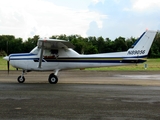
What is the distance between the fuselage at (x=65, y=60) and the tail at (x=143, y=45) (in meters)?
0.23

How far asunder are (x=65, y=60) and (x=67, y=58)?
0.51 ft

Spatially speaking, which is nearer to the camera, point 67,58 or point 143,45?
point 143,45

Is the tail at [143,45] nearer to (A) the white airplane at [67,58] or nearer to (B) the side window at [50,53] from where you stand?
(A) the white airplane at [67,58]

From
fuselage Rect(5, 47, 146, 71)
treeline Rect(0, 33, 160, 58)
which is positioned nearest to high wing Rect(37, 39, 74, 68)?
fuselage Rect(5, 47, 146, 71)

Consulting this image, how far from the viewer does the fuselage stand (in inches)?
613

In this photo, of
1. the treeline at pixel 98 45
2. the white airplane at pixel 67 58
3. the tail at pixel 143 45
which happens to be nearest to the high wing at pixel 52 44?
the white airplane at pixel 67 58

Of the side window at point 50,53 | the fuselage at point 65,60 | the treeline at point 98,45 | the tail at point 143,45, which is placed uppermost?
the treeline at point 98,45

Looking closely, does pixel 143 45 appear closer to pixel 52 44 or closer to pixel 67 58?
pixel 67 58

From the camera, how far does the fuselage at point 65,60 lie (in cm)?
1556

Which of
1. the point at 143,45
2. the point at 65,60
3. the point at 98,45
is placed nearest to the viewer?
the point at 143,45

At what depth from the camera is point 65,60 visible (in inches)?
621

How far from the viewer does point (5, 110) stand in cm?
726

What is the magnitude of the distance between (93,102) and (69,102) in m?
0.72

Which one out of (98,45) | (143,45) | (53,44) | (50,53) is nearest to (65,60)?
(50,53)
